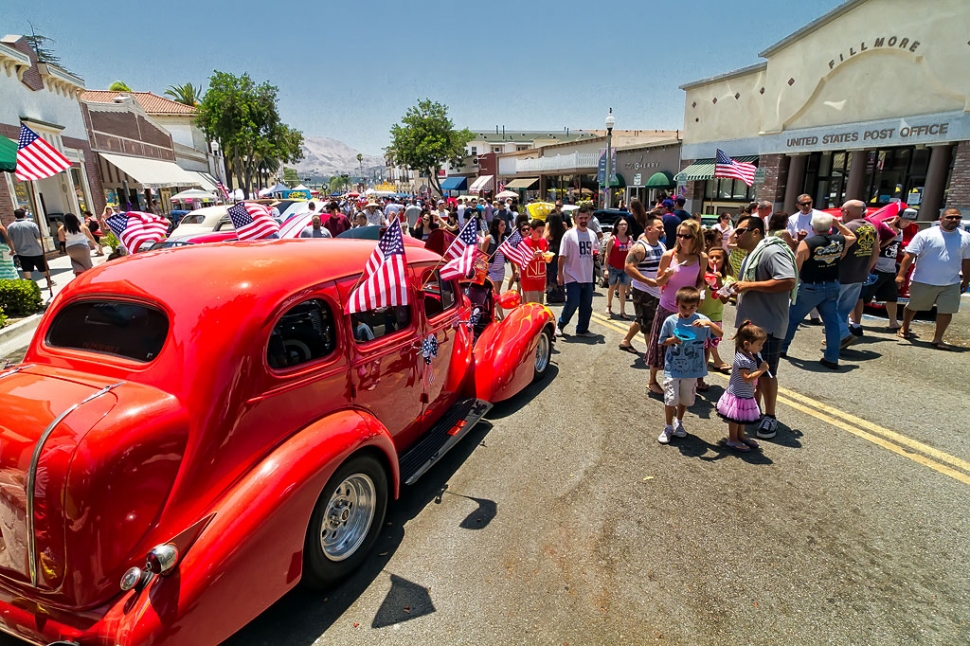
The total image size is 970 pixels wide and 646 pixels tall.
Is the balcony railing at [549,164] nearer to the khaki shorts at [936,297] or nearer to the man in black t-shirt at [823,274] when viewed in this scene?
the khaki shorts at [936,297]

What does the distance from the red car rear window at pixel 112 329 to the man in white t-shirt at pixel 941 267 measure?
8.39 meters

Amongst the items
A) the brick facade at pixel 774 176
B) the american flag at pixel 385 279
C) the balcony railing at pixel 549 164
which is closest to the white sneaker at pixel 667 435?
the american flag at pixel 385 279

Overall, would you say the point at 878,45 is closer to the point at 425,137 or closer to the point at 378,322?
the point at 378,322

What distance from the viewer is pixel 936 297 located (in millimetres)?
6656

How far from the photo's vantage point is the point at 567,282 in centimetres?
725

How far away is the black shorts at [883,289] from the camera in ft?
24.6

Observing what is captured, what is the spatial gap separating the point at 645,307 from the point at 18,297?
1069 centimetres

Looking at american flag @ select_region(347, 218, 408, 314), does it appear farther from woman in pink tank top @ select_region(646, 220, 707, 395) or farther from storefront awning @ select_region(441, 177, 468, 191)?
storefront awning @ select_region(441, 177, 468, 191)

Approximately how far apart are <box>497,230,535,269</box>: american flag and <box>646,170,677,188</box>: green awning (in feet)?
66.5

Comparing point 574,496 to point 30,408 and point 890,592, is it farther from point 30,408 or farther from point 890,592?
point 30,408

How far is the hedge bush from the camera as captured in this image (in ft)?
29.1

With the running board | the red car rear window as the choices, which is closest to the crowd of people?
the running board

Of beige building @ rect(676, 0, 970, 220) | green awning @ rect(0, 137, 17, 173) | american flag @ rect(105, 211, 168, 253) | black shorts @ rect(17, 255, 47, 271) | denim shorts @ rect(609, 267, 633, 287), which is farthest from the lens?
beige building @ rect(676, 0, 970, 220)

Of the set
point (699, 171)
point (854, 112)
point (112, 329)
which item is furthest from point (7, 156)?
point (854, 112)
